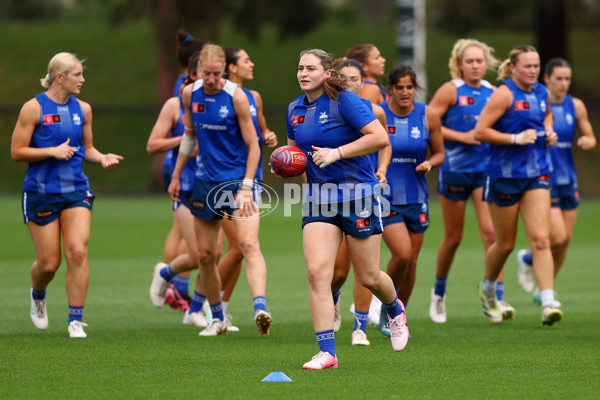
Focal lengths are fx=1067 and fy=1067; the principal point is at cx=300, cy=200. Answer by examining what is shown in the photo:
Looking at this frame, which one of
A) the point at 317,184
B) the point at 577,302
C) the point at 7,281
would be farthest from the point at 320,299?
the point at 7,281

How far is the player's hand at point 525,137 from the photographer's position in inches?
371

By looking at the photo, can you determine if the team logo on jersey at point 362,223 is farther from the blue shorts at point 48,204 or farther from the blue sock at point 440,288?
the blue sock at point 440,288

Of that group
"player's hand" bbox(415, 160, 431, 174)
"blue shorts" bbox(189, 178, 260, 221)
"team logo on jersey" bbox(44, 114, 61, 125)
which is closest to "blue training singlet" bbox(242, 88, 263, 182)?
"blue shorts" bbox(189, 178, 260, 221)

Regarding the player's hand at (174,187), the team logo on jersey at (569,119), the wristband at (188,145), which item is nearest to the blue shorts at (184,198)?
the player's hand at (174,187)

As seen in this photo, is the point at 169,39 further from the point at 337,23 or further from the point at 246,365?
the point at 246,365

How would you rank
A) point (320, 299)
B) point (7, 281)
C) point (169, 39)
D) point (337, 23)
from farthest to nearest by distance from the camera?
1. point (337, 23)
2. point (169, 39)
3. point (7, 281)
4. point (320, 299)

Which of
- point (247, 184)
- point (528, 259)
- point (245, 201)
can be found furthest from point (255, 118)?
point (528, 259)

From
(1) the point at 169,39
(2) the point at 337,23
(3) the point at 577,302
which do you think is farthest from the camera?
(2) the point at 337,23

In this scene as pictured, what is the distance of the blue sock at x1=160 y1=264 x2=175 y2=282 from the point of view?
1050 cm

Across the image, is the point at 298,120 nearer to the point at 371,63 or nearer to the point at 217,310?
the point at 371,63

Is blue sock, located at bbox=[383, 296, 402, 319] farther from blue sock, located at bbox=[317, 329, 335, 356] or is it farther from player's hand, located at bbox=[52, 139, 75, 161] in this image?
player's hand, located at bbox=[52, 139, 75, 161]

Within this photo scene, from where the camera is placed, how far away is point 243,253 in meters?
9.19

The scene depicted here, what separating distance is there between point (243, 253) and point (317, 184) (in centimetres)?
210

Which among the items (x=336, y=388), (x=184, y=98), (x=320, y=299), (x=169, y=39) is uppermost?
(x=169, y=39)
